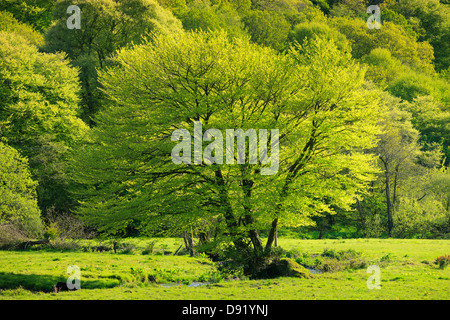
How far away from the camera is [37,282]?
19.4m

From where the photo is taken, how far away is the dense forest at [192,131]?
22.0 m

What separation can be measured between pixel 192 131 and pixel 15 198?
1768cm

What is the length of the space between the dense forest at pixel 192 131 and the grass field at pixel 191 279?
7.15 ft

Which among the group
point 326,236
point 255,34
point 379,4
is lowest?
point 326,236

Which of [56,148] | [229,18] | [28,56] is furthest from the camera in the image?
[229,18]

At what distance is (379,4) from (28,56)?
90.2m

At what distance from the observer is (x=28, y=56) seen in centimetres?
4338

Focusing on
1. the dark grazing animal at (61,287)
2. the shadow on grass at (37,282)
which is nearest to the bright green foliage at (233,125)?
the shadow on grass at (37,282)

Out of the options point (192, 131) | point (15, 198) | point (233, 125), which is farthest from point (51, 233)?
point (233, 125)

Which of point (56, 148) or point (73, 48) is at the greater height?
point (73, 48)
